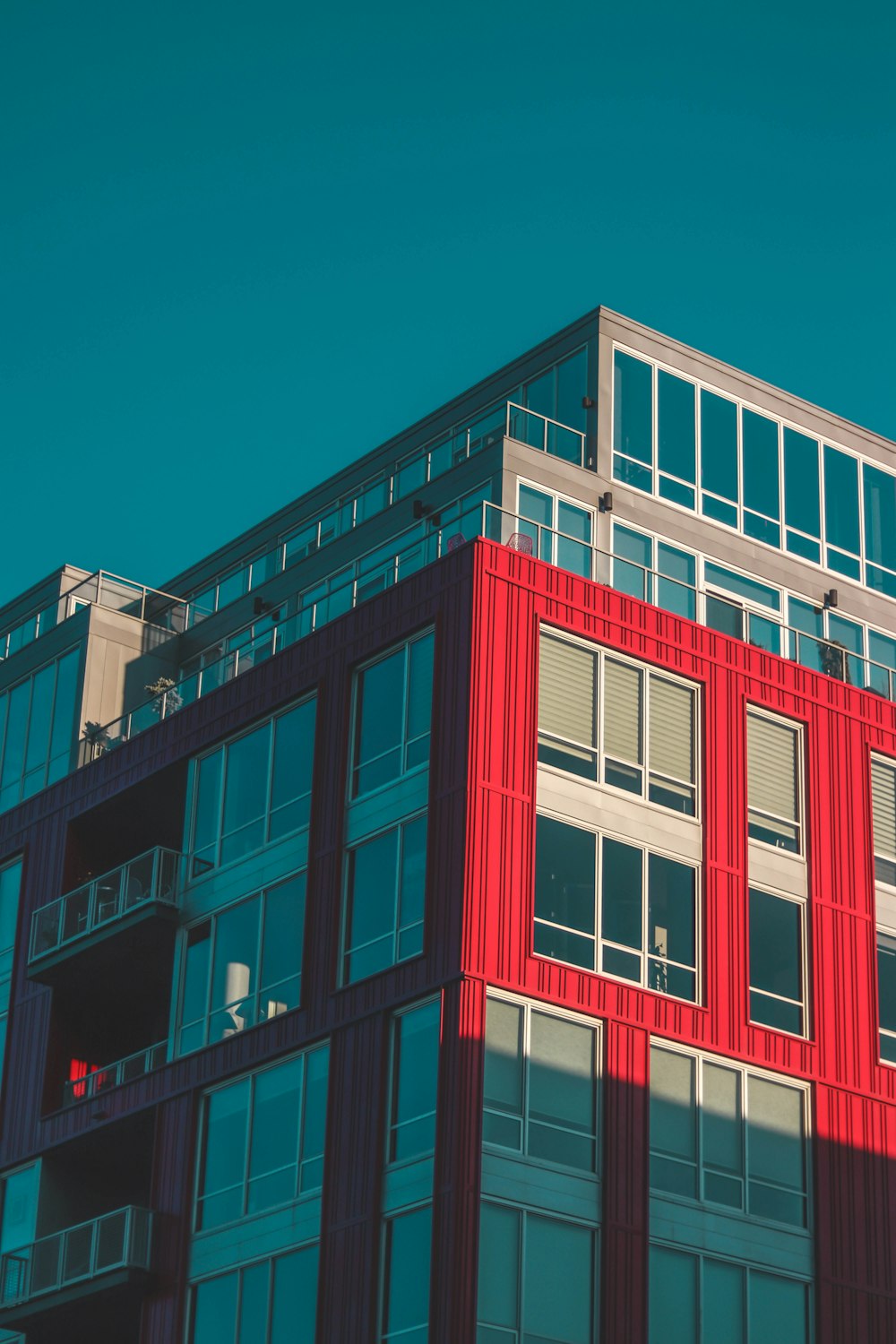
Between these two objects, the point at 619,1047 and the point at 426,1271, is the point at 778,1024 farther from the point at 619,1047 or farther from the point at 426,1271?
the point at 426,1271

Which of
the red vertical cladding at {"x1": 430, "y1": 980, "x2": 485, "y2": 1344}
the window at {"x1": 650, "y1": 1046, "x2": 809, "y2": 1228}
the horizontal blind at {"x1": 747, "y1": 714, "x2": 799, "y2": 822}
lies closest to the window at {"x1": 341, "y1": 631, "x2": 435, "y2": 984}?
the red vertical cladding at {"x1": 430, "y1": 980, "x2": 485, "y2": 1344}

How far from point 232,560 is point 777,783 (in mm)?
17334

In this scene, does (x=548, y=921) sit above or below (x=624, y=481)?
below

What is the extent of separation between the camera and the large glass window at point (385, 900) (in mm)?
36031

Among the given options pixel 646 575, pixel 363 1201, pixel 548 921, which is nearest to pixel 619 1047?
pixel 548 921

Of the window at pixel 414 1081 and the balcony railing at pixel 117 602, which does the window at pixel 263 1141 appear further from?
the balcony railing at pixel 117 602

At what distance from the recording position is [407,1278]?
33.3 meters

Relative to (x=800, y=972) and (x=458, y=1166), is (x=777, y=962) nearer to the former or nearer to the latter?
(x=800, y=972)

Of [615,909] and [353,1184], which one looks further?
[615,909]

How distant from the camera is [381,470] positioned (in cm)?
4959

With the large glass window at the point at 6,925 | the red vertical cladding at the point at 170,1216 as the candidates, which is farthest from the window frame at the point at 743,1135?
the large glass window at the point at 6,925

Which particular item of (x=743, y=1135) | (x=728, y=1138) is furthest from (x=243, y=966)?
(x=743, y=1135)

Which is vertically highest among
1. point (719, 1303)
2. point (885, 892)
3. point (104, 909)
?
point (104, 909)

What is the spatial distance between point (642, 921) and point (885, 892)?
5824 millimetres
